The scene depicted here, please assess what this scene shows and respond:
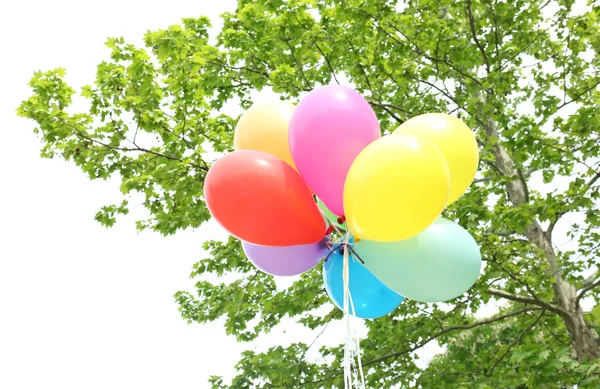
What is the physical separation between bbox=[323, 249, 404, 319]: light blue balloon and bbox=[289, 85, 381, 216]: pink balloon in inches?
21.4

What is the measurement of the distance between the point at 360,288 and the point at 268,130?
120 centimetres

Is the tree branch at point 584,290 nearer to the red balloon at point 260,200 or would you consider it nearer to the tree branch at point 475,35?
the tree branch at point 475,35

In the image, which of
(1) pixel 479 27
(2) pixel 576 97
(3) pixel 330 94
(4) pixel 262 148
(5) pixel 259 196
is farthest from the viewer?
(1) pixel 479 27

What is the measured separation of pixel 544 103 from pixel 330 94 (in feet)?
13.5

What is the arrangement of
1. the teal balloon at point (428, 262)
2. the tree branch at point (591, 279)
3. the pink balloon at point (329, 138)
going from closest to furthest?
the pink balloon at point (329, 138)
the teal balloon at point (428, 262)
the tree branch at point (591, 279)

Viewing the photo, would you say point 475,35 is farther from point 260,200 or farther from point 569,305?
point 260,200

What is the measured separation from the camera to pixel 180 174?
5.50 m

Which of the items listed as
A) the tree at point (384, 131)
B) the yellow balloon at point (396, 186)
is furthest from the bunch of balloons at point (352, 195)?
the tree at point (384, 131)

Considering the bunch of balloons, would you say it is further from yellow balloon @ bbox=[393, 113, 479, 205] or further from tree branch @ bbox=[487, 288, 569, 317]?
tree branch @ bbox=[487, 288, 569, 317]

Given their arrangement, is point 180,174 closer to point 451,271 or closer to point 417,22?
point 451,271

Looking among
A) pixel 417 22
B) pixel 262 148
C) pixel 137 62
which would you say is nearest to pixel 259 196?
pixel 262 148

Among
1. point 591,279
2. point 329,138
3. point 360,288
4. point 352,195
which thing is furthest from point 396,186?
point 591,279

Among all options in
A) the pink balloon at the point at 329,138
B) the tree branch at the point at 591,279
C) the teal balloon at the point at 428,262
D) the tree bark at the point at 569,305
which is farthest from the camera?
the tree branch at the point at 591,279

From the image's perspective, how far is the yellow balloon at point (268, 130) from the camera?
3.36m
